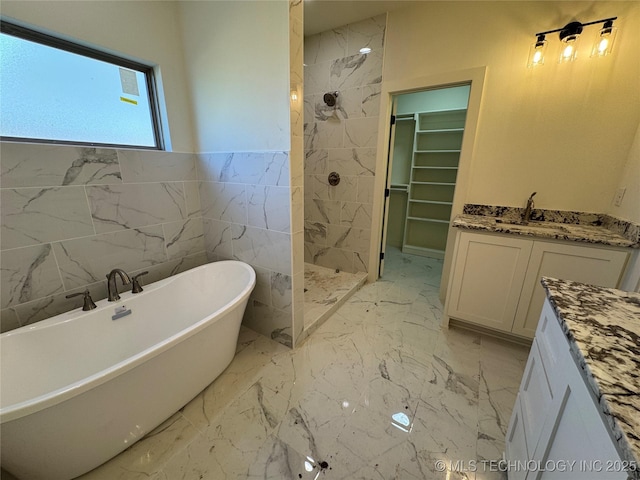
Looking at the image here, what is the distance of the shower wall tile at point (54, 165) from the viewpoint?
1.28 metres

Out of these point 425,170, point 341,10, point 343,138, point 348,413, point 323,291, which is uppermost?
point 341,10

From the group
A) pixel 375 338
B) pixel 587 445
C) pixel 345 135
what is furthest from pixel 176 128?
pixel 587 445

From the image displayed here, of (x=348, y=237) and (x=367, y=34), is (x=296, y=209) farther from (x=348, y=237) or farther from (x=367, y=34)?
(x=367, y=34)

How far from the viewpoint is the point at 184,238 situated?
2.11 metres

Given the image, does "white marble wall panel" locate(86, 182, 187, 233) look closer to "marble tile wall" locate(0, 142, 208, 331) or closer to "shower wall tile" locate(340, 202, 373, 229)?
"marble tile wall" locate(0, 142, 208, 331)

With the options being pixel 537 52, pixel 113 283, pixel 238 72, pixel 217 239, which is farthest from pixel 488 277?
pixel 113 283

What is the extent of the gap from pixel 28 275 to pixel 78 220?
0.38m

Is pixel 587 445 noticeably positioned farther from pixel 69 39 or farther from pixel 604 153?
pixel 69 39

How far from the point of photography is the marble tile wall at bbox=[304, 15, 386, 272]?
8.16ft

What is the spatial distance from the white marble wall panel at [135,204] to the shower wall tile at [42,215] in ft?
0.21

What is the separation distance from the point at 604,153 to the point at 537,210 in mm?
509

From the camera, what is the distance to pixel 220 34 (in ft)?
5.52

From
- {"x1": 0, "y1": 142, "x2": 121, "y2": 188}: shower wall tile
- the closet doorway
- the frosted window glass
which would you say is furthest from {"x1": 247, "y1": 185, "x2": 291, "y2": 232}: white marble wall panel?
the closet doorway

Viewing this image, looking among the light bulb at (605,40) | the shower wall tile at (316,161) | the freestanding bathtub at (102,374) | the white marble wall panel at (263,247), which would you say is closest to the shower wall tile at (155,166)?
the white marble wall panel at (263,247)
